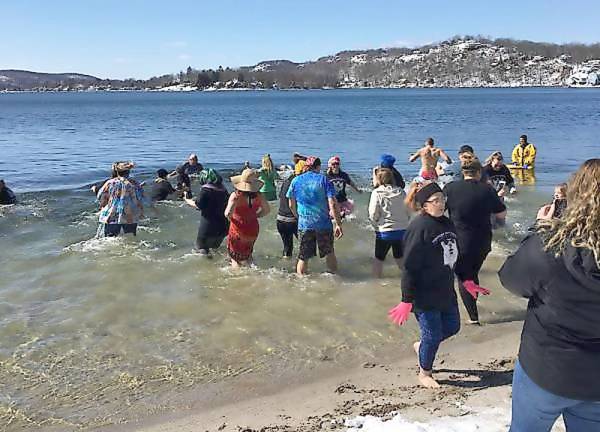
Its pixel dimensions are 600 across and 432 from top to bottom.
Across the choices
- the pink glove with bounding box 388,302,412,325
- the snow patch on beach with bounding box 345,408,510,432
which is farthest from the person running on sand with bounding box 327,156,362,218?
the snow patch on beach with bounding box 345,408,510,432

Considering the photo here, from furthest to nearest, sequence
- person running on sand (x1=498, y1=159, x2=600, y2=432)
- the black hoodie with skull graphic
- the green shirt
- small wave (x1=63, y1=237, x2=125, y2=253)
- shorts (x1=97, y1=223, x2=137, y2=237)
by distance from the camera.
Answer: the green shirt → small wave (x1=63, y1=237, x2=125, y2=253) → shorts (x1=97, y1=223, x2=137, y2=237) → the black hoodie with skull graphic → person running on sand (x1=498, y1=159, x2=600, y2=432)

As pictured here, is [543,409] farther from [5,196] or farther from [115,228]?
[5,196]

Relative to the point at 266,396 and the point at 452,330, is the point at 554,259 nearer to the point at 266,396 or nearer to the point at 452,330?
the point at 452,330

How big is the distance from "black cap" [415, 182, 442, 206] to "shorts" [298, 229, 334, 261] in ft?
11.5

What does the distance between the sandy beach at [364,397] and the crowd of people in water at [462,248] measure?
1.23 ft

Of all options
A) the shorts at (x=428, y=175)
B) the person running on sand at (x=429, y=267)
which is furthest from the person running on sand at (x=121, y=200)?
the person running on sand at (x=429, y=267)

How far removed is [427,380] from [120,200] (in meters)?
6.21

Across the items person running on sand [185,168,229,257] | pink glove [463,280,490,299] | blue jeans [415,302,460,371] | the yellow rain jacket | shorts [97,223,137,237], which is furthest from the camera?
the yellow rain jacket

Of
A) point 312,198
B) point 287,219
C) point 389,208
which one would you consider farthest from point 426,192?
point 287,219

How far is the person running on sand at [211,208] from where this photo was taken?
8859mm

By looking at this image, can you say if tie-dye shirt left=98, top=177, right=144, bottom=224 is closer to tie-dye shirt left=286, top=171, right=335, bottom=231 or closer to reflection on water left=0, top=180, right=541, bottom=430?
reflection on water left=0, top=180, right=541, bottom=430

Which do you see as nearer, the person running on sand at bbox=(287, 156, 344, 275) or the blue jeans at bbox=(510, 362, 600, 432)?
the blue jeans at bbox=(510, 362, 600, 432)

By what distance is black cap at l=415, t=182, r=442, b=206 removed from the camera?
4898 mm

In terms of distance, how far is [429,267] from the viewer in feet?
16.2
